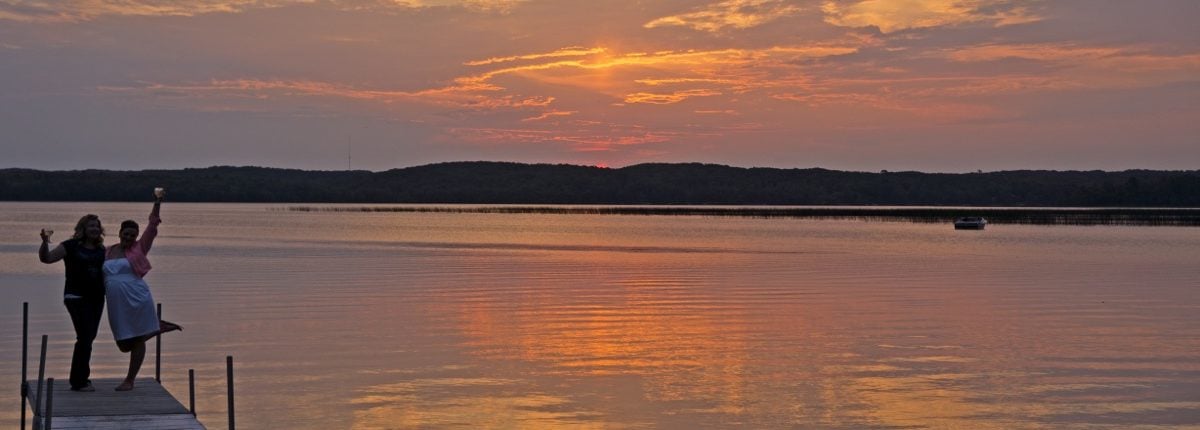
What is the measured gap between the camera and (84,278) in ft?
45.8

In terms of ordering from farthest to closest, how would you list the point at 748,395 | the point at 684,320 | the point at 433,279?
the point at 433,279, the point at 684,320, the point at 748,395

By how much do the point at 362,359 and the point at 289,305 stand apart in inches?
415

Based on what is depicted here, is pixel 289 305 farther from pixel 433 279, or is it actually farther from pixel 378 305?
pixel 433 279

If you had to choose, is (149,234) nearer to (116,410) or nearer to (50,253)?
(50,253)

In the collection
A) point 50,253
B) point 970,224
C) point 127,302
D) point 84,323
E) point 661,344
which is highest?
point 50,253

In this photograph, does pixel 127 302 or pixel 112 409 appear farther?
pixel 127 302

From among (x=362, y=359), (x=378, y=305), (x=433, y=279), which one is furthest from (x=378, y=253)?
(x=362, y=359)

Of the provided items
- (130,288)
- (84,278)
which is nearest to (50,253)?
(84,278)

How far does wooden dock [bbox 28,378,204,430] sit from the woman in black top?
393 millimetres

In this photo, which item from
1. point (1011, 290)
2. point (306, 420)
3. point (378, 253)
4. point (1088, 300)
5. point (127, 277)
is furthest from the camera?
point (378, 253)

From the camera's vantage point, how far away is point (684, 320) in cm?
2891

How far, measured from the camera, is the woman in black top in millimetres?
13875

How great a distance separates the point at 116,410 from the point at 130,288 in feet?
4.09

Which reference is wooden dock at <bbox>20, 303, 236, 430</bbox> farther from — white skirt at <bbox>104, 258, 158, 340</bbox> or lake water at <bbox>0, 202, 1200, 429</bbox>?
lake water at <bbox>0, 202, 1200, 429</bbox>
